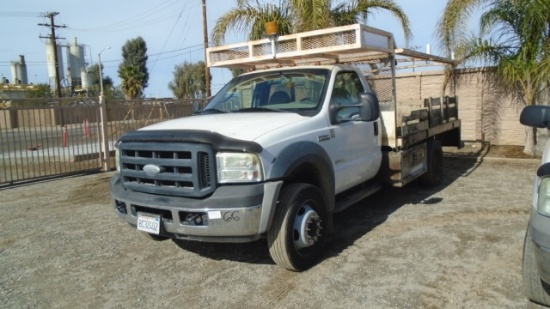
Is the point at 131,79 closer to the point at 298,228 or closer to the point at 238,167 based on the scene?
the point at 298,228

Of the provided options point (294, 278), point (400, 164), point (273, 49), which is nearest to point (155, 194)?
point (294, 278)

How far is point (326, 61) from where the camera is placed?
258 inches

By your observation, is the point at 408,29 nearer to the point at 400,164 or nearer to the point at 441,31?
the point at 441,31

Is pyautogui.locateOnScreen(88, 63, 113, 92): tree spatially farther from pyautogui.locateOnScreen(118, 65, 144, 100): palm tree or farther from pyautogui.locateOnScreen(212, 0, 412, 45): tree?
pyautogui.locateOnScreen(212, 0, 412, 45): tree

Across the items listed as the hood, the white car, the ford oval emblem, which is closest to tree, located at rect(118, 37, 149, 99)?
the hood

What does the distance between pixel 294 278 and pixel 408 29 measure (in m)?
8.81

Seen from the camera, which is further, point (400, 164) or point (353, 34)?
point (400, 164)

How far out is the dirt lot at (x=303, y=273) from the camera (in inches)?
148

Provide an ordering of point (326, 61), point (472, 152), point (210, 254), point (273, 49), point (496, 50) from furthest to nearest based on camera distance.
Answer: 1. point (472, 152)
2. point (496, 50)
3. point (326, 61)
4. point (273, 49)
5. point (210, 254)

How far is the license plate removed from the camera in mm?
3959

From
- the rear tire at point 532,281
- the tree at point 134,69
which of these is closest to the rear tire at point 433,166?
the rear tire at point 532,281

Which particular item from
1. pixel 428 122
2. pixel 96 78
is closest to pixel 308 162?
pixel 428 122

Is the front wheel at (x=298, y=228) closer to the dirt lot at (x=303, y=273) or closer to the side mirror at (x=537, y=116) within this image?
the dirt lot at (x=303, y=273)

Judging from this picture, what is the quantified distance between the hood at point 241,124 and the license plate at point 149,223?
2.72ft
